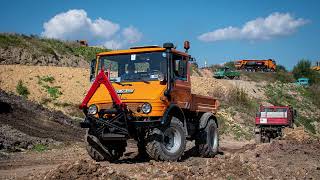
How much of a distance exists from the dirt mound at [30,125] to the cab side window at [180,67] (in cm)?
636

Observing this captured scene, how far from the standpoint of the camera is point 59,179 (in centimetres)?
770

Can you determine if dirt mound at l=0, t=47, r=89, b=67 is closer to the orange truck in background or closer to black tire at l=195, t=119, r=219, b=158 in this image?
black tire at l=195, t=119, r=219, b=158

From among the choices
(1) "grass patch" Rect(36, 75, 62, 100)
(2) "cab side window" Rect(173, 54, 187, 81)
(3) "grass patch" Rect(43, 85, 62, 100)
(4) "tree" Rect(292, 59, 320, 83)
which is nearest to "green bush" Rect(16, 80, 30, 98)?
(1) "grass patch" Rect(36, 75, 62, 100)

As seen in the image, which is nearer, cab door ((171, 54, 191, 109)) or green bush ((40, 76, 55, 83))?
cab door ((171, 54, 191, 109))

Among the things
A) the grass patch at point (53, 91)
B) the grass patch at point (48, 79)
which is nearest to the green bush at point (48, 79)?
the grass patch at point (48, 79)

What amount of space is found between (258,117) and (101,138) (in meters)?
13.3

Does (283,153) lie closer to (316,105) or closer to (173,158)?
(173,158)

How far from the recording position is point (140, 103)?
1087cm

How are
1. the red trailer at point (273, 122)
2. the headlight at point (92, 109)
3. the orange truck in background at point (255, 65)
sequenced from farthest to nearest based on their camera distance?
the orange truck in background at point (255, 65) < the red trailer at point (273, 122) < the headlight at point (92, 109)

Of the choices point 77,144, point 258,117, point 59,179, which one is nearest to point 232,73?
point 258,117

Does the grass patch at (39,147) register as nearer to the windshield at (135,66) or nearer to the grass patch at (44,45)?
the windshield at (135,66)

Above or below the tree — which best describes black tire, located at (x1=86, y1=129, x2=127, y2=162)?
below

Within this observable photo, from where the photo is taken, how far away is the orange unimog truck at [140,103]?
1070cm

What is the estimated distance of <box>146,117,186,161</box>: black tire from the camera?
1062cm
